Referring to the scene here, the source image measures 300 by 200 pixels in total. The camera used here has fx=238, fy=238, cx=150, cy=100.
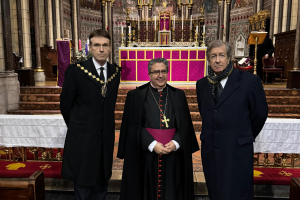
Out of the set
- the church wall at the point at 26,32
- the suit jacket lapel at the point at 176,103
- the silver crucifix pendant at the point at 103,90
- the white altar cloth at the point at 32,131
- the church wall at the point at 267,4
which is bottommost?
the white altar cloth at the point at 32,131

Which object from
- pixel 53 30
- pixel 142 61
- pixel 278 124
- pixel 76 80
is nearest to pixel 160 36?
pixel 142 61

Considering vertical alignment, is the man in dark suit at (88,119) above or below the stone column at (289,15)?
below

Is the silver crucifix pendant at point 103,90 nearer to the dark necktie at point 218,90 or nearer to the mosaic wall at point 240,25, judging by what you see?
the dark necktie at point 218,90

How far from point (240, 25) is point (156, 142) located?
44.7ft

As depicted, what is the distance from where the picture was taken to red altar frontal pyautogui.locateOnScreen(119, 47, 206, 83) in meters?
8.13

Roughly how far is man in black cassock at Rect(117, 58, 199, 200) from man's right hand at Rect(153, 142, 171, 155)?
0.04 m

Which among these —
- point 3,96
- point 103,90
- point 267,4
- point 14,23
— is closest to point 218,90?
point 103,90

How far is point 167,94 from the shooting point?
2340 millimetres

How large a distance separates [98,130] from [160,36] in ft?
26.4

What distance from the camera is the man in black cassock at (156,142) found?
2.25 metres

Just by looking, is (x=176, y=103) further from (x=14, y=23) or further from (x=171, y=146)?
(x=14, y=23)

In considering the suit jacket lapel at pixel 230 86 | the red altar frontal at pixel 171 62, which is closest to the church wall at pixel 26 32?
the red altar frontal at pixel 171 62

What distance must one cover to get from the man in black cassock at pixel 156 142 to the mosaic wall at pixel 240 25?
12618mm

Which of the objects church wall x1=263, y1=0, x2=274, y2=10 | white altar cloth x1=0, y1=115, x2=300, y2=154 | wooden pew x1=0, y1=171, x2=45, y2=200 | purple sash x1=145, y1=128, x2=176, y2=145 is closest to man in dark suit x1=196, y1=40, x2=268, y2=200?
purple sash x1=145, y1=128, x2=176, y2=145
